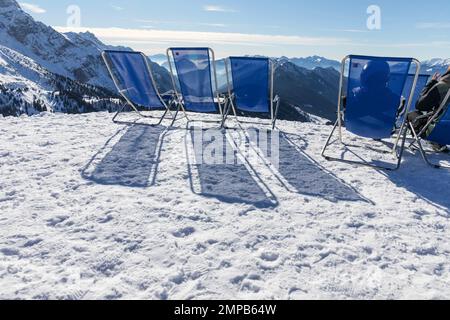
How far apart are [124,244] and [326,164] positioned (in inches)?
135

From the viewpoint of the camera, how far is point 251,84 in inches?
293

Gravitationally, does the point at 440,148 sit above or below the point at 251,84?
below

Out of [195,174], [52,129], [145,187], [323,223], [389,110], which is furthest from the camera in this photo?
[52,129]

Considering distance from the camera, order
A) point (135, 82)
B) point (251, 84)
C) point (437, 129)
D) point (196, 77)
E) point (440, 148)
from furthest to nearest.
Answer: point (135, 82) < point (251, 84) < point (196, 77) < point (440, 148) < point (437, 129)

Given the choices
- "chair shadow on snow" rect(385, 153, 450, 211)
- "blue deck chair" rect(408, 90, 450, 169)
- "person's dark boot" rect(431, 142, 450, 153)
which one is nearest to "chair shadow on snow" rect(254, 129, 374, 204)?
"chair shadow on snow" rect(385, 153, 450, 211)

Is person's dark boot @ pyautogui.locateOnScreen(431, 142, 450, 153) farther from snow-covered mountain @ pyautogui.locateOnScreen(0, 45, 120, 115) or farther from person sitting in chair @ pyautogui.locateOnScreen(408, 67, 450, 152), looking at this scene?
snow-covered mountain @ pyautogui.locateOnScreen(0, 45, 120, 115)

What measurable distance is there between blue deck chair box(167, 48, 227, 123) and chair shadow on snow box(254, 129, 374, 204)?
1962mm

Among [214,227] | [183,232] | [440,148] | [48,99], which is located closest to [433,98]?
[440,148]

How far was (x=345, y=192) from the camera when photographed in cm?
446

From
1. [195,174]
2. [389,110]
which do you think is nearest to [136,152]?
[195,174]

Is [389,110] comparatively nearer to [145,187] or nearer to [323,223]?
[323,223]

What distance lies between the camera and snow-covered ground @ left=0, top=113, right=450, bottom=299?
2.69 metres

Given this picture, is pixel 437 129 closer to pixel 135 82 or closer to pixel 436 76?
pixel 436 76

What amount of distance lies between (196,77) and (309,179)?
136 inches
